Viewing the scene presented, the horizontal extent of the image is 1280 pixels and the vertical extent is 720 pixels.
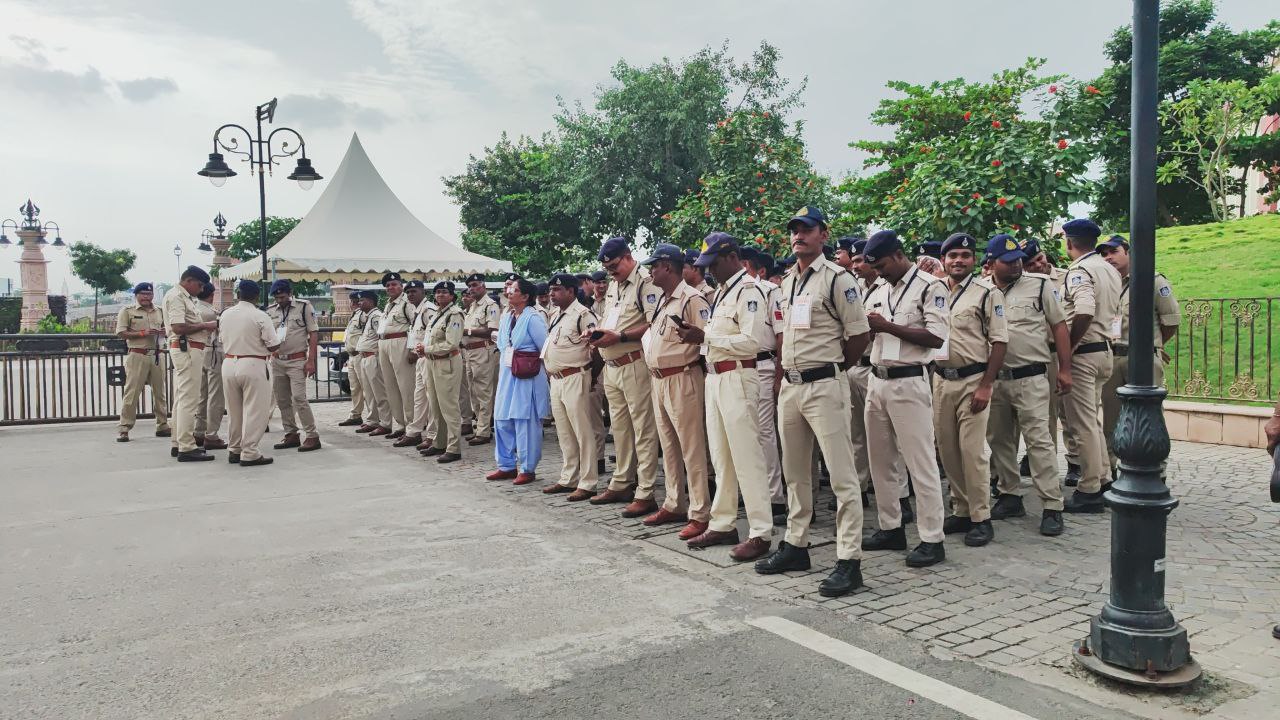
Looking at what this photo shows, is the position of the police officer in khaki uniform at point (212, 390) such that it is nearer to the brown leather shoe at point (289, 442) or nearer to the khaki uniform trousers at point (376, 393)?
the brown leather shoe at point (289, 442)

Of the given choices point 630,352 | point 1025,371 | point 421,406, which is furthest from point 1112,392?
point 421,406

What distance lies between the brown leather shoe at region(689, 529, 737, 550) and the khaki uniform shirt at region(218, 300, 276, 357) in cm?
595

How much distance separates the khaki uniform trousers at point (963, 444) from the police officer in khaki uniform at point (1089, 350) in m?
1.21

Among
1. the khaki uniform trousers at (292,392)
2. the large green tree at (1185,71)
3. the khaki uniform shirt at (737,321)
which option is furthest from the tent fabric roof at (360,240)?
the large green tree at (1185,71)

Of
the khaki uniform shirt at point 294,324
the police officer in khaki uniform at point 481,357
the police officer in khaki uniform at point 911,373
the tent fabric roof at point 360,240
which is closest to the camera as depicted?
the police officer in khaki uniform at point 911,373

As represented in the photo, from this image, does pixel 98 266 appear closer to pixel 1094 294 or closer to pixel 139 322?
pixel 139 322

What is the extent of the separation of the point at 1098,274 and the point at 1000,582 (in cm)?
317

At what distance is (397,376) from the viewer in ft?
35.9

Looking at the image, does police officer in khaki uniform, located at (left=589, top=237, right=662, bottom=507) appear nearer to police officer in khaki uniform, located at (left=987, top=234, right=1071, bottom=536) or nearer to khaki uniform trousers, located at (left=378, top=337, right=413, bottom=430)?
police officer in khaki uniform, located at (left=987, top=234, right=1071, bottom=536)

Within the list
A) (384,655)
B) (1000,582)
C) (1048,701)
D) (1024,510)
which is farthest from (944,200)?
(384,655)

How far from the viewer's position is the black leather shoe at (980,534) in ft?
19.0

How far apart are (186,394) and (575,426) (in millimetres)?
5161

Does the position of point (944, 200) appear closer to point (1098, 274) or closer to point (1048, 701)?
point (1098, 274)

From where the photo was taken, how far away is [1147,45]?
3.75m
